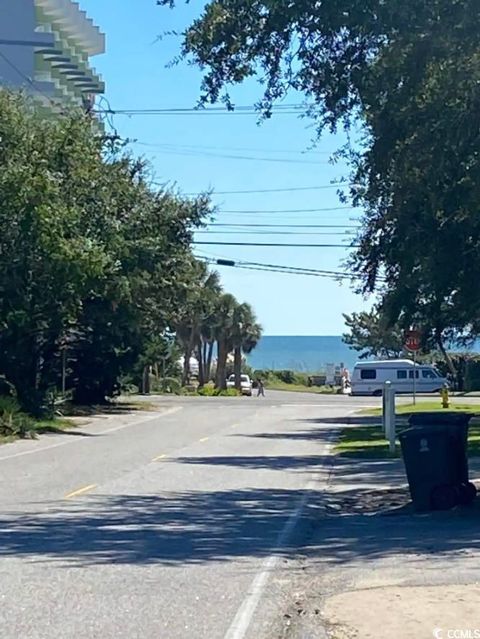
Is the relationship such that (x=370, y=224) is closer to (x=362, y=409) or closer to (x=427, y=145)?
(x=427, y=145)

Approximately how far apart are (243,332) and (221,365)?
9.93 feet

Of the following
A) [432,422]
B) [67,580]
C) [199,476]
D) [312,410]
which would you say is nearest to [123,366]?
[312,410]

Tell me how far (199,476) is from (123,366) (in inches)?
1268

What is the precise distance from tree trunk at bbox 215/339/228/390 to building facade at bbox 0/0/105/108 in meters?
19.7

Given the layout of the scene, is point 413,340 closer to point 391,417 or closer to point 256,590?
point 391,417

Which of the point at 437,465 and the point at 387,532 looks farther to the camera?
the point at 437,465

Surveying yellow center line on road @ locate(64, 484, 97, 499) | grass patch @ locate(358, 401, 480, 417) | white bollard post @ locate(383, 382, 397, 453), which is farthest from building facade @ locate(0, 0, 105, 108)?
yellow center line on road @ locate(64, 484, 97, 499)

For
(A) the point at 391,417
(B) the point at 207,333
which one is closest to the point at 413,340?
(A) the point at 391,417

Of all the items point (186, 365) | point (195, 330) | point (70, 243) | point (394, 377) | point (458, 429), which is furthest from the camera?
point (186, 365)

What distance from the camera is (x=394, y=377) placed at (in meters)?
75.4

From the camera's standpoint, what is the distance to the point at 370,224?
1086 inches

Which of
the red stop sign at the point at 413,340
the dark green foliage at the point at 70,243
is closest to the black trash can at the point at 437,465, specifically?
Answer: the dark green foliage at the point at 70,243

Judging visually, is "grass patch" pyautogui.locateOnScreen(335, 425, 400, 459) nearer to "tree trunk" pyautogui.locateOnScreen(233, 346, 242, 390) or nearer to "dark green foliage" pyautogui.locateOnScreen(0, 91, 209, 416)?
"dark green foliage" pyautogui.locateOnScreen(0, 91, 209, 416)

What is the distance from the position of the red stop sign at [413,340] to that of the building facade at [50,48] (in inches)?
1278
